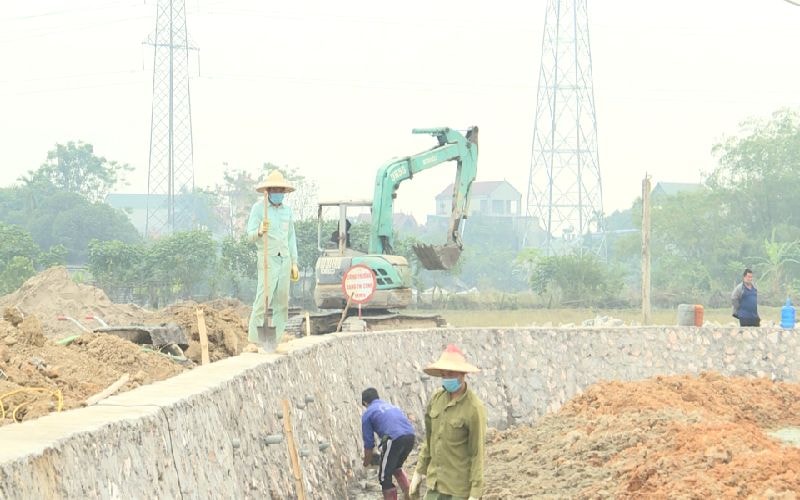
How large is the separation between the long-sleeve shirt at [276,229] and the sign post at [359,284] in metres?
6.57

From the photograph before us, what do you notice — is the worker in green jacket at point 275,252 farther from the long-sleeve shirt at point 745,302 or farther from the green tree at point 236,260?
the green tree at point 236,260

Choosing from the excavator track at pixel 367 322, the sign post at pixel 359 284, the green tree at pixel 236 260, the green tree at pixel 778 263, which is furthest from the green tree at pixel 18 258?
the green tree at pixel 778 263

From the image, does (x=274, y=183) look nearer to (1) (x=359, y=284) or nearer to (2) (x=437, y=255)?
(1) (x=359, y=284)

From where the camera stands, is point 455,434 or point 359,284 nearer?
point 455,434

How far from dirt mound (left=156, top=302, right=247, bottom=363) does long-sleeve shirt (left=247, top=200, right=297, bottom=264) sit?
9.43 feet

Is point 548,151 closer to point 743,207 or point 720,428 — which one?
point 743,207

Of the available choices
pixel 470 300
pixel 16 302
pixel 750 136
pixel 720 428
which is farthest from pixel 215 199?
pixel 720 428

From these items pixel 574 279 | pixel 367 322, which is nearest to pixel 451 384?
pixel 367 322

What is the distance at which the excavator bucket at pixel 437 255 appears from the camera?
25.8 metres

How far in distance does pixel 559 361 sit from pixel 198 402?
1301cm

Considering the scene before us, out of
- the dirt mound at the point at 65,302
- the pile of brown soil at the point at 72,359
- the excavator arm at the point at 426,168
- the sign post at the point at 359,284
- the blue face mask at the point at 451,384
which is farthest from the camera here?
the dirt mound at the point at 65,302

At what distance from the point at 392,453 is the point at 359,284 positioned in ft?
28.9

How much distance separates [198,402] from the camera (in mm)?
9070

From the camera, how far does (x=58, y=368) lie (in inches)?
480
